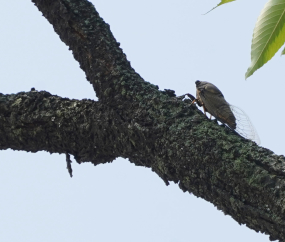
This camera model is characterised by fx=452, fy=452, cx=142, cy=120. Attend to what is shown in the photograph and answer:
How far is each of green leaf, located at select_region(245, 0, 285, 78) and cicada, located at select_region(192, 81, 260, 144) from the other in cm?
121

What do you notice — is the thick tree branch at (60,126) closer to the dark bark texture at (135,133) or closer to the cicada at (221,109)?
the dark bark texture at (135,133)

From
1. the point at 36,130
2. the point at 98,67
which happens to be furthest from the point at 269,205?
the point at 36,130

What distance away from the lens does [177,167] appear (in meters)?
1.89

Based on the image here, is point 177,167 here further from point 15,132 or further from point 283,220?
point 15,132

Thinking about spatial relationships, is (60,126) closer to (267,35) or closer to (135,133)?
(135,133)

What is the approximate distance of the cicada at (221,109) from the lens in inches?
99.2

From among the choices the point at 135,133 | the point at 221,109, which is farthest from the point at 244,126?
the point at 135,133

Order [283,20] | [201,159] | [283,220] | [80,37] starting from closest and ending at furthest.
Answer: [283,20], [283,220], [201,159], [80,37]

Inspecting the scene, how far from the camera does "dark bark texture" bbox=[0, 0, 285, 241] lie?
5.65 feet

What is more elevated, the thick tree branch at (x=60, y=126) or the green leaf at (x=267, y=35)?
the thick tree branch at (x=60, y=126)

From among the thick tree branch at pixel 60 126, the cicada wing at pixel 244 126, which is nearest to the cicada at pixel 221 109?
the cicada wing at pixel 244 126

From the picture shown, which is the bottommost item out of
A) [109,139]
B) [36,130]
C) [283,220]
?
[283,220]

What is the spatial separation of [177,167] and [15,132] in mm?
926

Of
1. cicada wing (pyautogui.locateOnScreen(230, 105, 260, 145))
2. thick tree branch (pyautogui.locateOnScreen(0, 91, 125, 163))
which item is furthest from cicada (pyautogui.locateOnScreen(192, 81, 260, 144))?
thick tree branch (pyautogui.locateOnScreen(0, 91, 125, 163))
